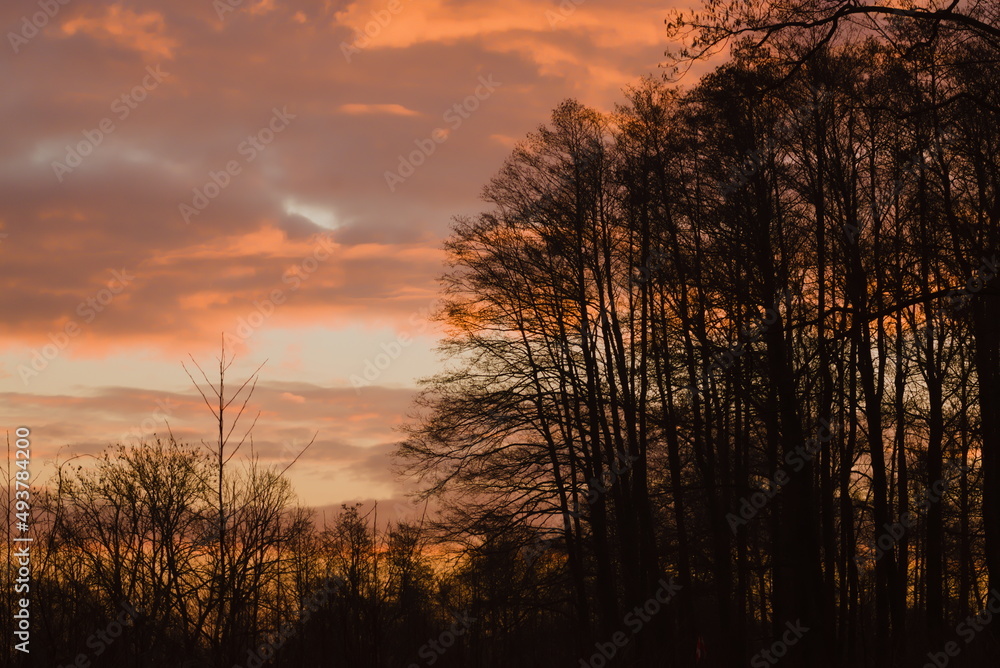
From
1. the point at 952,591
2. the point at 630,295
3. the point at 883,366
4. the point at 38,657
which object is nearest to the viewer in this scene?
the point at 38,657

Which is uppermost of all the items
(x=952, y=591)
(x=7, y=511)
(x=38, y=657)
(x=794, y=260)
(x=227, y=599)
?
(x=794, y=260)

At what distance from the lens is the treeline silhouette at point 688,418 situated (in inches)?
348

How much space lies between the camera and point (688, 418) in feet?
63.1

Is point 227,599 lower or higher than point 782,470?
lower

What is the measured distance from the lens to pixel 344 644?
313 inches

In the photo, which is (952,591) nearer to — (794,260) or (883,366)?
(883,366)

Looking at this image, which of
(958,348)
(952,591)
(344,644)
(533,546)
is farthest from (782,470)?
(952,591)

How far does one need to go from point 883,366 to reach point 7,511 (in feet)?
49.5

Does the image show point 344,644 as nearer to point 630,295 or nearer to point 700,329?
point 700,329

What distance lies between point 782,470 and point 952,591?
814 inches

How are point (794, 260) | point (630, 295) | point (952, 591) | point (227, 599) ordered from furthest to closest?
point (952, 591), point (630, 295), point (794, 260), point (227, 599)

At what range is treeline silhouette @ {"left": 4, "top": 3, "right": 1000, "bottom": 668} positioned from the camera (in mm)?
8836

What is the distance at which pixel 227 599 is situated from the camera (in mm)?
7469

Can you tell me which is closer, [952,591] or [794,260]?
[794,260]
